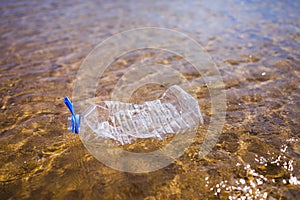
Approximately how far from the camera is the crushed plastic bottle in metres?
2.27

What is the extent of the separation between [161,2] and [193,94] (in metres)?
4.67

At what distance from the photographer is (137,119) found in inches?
97.0

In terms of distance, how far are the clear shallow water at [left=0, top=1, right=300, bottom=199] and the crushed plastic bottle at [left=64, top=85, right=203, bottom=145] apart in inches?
5.5

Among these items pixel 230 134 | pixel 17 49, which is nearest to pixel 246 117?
pixel 230 134

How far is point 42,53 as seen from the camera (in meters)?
3.98

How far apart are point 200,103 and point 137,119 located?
0.76m

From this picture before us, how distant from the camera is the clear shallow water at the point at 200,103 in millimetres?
1795

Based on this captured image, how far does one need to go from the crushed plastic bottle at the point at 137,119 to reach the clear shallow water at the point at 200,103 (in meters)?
0.14

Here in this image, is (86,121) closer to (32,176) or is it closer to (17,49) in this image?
(32,176)

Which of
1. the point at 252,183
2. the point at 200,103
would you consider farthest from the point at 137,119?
the point at 252,183

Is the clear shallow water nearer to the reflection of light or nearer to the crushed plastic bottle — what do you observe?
the reflection of light

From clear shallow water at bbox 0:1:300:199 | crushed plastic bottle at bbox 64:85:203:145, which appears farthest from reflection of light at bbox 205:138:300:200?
crushed plastic bottle at bbox 64:85:203:145

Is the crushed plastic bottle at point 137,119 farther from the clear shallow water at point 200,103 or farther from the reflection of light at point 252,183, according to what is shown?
the reflection of light at point 252,183

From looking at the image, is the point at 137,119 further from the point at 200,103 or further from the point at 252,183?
the point at 252,183
